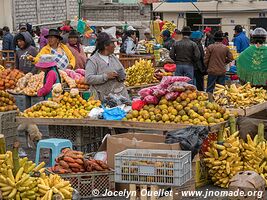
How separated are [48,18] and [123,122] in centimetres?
3472

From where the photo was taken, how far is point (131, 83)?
50.9 feet

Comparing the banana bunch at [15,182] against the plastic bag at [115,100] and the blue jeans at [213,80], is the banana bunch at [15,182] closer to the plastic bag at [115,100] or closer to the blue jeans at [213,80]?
the plastic bag at [115,100]

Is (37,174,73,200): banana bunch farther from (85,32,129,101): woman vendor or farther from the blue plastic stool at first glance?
(85,32,129,101): woman vendor

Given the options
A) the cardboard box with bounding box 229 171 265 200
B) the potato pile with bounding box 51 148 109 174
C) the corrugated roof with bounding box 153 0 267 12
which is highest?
the corrugated roof with bounding box 153 0 267 12

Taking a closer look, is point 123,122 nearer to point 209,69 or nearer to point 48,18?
point 209,69

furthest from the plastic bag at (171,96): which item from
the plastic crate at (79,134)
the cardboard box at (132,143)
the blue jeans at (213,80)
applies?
the blue jeans at (213,80)

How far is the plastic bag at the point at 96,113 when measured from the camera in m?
10.6

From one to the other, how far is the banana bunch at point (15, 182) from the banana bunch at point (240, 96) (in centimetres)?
437

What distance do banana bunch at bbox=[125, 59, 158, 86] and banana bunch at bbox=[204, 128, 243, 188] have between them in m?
5.95

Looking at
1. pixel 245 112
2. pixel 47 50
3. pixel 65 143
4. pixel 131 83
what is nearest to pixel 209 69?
pixel 131 83

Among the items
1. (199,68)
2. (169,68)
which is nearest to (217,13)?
(169,68)

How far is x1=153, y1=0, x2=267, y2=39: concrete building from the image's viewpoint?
33125mm

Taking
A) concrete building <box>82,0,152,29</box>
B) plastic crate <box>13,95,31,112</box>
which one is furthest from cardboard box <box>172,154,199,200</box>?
concrete building <box>82,0,152,29</box>

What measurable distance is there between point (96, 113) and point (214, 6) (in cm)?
2457
